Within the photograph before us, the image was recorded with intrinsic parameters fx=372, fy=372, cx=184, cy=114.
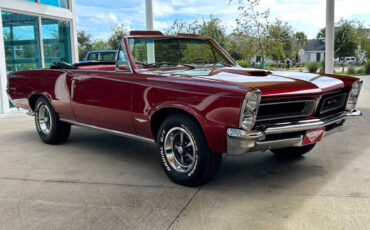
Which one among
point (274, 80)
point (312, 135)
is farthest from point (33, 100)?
point (312, 135)

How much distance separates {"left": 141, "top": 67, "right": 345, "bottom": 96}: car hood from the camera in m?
3.40

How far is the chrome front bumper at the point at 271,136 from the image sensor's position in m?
3.19

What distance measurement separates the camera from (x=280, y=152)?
484 cm

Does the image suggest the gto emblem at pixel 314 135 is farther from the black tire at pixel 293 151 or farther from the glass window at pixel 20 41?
the glass window at pixel 20 41

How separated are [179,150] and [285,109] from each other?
113 centimetres

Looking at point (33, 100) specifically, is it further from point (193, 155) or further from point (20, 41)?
point (20, 41)

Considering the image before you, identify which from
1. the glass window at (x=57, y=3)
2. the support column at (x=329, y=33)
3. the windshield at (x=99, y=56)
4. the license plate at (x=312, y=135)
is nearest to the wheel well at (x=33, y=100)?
the license plate at (x=312, y=135)

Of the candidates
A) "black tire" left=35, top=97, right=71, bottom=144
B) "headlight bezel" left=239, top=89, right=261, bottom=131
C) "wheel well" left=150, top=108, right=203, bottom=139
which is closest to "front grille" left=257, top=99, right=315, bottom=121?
"headlight bezel" left=239, top=89, right=261, bottom=131

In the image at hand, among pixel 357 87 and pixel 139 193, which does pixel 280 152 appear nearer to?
pixel 357 87

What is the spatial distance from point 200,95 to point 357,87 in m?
2.01

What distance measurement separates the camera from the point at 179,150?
3.79 meters

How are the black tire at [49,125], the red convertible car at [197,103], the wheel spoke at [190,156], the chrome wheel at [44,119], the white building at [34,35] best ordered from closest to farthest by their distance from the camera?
the red convertible car at [197,103]
the wheel spoke at [190,156]
the black tire at [49,125]
the chrome wheel at [44,119]
the white building at [34,35]

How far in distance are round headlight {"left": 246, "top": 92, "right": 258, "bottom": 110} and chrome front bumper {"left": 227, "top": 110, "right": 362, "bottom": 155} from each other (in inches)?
8.5

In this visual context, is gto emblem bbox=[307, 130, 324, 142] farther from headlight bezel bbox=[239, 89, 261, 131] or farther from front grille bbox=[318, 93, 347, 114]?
headlight bezel bbox=[239, 89, 261, 131]
